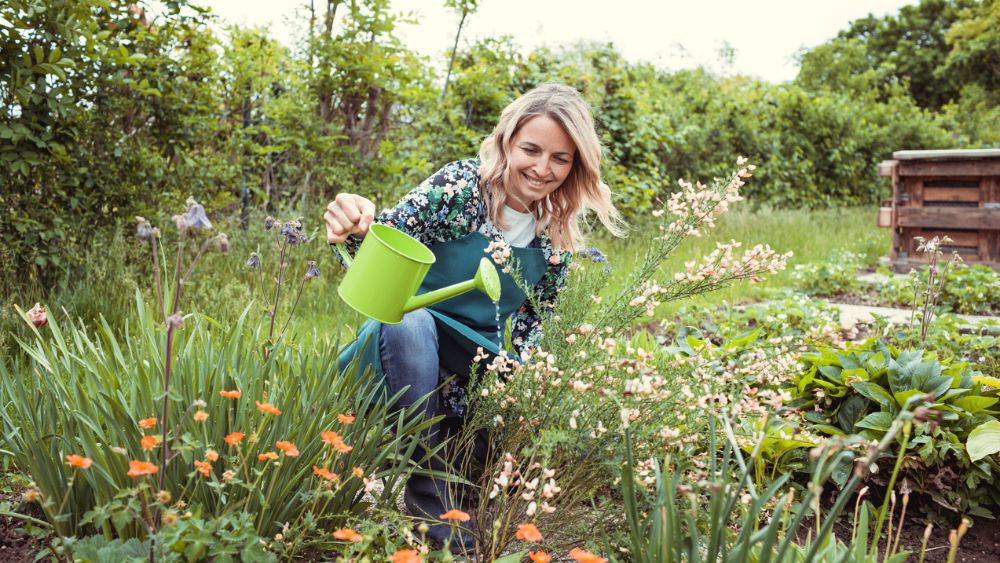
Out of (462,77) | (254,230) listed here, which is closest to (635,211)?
(462,77)

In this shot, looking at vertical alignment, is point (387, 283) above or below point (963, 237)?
above

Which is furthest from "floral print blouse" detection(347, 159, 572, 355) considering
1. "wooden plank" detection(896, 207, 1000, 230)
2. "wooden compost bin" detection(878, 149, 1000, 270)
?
"wooden plank" detection(896, 207, 1000, 230)

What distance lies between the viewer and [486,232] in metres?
2.34

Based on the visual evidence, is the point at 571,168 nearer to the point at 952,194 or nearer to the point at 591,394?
the point at 591,394

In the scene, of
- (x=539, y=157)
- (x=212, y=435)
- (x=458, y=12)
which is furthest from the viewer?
(x=458, y=12)

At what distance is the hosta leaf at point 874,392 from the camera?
2.15 metres

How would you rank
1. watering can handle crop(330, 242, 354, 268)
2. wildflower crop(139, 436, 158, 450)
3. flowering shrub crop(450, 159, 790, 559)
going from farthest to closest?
1. watering can handle crop(330, 242, 354, 268)
2. flowering shrub crop(450, 159, 790, 559)
3. wildflower crop(139, 436, 158, 450)

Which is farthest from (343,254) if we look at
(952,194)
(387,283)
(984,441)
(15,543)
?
(952,194)

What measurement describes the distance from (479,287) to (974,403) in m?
1.47

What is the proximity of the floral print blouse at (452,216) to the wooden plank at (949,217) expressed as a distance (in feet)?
19.1

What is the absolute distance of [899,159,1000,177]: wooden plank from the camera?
22.4 feet

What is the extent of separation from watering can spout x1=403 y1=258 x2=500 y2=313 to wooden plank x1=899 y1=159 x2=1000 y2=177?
672 centimetres

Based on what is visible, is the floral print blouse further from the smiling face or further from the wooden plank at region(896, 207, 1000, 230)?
the wooden plank at region(896, 207, 1000, 230)

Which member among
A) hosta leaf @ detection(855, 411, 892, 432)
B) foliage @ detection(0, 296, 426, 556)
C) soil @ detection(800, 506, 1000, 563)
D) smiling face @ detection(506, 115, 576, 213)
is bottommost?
soil @ detection(800, 506, 1000, 563)
